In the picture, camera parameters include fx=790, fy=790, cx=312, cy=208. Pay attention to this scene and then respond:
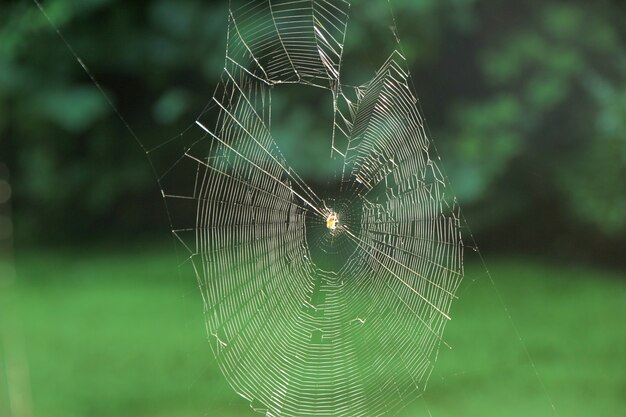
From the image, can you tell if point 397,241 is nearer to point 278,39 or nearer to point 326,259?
point 326,259

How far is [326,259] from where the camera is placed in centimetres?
176

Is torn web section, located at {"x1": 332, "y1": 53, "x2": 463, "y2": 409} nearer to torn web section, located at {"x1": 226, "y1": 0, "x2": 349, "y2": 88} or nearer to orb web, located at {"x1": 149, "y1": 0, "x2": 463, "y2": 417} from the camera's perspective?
orb web, located at {"x1": 149, "y1": 0, "x2": 463, "y2": 417}

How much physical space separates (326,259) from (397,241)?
28 centimetres

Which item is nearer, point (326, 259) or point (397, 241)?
point (397, 241)

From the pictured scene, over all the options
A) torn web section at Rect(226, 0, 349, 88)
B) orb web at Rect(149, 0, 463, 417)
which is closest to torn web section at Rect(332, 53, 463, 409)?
orb web at Rect(149, 0, 463, 417)

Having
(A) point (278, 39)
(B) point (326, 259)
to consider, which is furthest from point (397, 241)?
(A) point (278, 39)

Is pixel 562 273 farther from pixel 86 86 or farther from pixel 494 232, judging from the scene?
pixel 86 86

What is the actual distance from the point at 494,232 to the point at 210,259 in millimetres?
1254

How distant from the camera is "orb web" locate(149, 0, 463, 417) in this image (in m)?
1.39

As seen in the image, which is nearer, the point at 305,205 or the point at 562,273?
the point at 305,205

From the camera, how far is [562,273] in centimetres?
225

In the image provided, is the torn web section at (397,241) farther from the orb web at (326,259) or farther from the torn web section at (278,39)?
the torn web section at (278,39)

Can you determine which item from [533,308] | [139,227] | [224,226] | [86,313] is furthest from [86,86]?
[533,308]

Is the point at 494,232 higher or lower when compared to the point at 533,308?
higher
